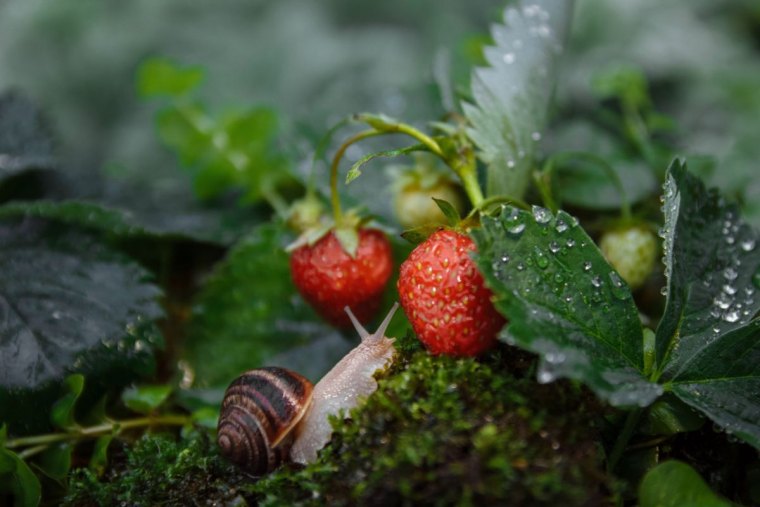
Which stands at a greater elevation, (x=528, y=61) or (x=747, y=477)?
(x=528, y=61)

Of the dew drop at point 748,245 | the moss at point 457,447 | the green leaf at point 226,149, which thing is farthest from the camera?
the green leaf at point 226,149

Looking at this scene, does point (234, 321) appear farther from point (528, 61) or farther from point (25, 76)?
point (25, 76)

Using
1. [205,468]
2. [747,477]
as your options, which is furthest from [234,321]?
[747,477]

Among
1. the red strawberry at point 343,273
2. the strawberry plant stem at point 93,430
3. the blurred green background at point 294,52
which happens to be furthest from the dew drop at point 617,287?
the blurred green background at point 294,52

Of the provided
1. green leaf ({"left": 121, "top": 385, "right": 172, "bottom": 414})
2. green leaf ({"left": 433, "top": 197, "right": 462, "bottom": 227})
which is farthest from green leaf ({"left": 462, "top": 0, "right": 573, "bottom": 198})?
green leaf ({"left": 121, "top": 385, "right": 172, "bottom": 414})

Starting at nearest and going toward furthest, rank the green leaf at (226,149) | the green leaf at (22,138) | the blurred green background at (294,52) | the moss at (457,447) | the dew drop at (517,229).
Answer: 1. the moss at (457,447)
2. the dew drop at (517,229)
3. the green leaf at (22,138)
4. the green leaf at (226,149)
5. the blurred green background at (294,52)

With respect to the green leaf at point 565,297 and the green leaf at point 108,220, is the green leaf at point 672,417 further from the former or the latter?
the green leaf at point 108,220

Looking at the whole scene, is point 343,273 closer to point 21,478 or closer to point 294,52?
point 21,478

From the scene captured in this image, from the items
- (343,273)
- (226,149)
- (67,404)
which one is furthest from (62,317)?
(226,149)
